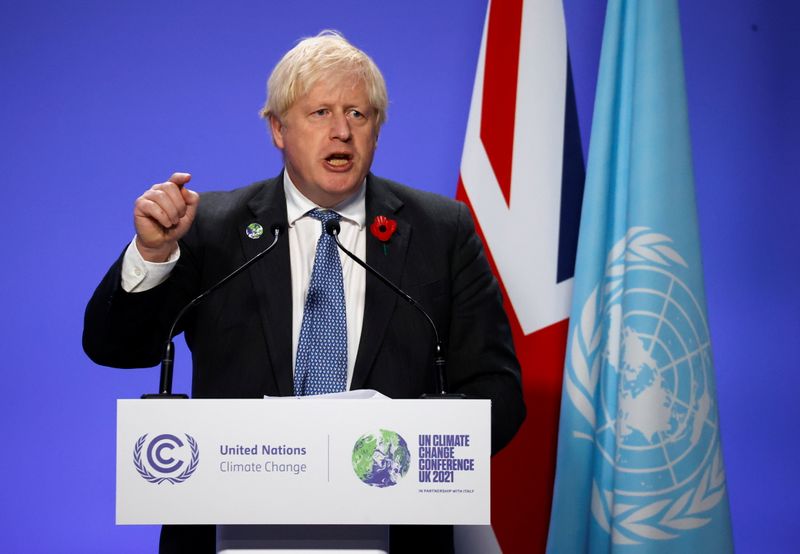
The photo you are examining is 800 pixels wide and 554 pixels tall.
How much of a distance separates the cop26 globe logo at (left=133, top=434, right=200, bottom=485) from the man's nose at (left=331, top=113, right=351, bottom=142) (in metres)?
0.86

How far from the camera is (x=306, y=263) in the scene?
6.86 feet

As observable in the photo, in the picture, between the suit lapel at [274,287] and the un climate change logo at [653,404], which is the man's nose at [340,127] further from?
the un climate change logo at [653,404]

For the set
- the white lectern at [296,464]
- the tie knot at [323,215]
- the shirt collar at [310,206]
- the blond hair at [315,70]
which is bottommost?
the white lectern at [296,464]

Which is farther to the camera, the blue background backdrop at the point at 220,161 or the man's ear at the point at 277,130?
the blue background backdrop at the point at 220,161

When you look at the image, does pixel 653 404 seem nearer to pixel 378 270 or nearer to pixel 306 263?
pixel 378 270

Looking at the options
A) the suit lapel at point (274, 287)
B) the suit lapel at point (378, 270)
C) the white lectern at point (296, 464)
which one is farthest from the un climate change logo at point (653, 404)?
the white lectern at point (296, 464)

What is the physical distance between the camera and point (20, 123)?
3.10 m

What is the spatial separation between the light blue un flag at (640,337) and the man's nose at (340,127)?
924mm

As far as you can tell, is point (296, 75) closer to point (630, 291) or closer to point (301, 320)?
point (301, 320)

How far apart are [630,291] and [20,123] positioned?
1.94 metres

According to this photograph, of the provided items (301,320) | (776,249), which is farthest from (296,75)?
(776,249)

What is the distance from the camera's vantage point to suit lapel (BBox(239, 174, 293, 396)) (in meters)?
1.95

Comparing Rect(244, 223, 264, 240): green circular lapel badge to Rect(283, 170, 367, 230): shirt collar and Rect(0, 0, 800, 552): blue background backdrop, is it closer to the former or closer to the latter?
Rect(283, 170, 367, 230): shirt collar

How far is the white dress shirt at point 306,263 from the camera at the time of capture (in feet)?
6.05
